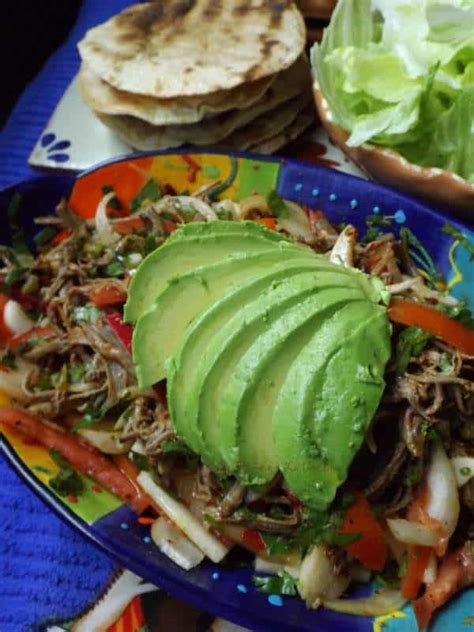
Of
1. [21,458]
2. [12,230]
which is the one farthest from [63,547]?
[12,230]

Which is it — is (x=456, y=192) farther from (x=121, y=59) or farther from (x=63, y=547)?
(x=63, y=547)

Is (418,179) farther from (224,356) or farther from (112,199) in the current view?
(224,356)

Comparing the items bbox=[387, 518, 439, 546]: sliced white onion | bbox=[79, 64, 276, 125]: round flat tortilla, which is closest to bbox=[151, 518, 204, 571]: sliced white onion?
bbox=[387, 518, 439, 546]: sliced white onion

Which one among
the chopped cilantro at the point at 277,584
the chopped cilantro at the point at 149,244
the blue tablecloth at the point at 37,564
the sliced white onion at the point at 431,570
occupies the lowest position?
the blue tablecloth at the point at 37,564

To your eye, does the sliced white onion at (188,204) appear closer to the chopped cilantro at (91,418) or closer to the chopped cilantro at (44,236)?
the chopped cilantro at (44,236)

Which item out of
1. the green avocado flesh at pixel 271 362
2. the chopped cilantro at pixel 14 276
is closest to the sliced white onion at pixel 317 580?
the green avocado flesh at pixel 271 362

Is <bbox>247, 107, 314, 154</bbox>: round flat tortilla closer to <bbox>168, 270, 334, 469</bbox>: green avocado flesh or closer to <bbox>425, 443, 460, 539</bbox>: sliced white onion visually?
<bbox>168, 270, 334, 469</bbox>: green avocado flesh
